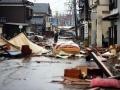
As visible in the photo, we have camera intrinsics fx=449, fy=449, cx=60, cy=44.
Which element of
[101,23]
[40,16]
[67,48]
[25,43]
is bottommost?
[40,16]

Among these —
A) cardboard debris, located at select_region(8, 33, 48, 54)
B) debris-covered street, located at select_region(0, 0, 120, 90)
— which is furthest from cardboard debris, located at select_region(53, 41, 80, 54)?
cardboard debris, located at select_region(8, 33, 48, 54)

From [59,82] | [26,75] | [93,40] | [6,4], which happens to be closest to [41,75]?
[26,75]

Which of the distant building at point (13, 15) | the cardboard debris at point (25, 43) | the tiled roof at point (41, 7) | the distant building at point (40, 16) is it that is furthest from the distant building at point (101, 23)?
the tiled roof at point (41, 7)

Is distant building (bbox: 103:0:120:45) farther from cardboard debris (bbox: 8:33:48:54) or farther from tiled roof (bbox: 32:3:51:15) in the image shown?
tiled roof (bbox: 32:3:51:15)

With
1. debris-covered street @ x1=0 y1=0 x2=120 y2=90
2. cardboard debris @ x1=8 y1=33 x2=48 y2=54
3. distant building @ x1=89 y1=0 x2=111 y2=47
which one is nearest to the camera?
debris-covered street @ x1=0 y1=0 x2=120 y2=90

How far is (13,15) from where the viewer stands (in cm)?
9494

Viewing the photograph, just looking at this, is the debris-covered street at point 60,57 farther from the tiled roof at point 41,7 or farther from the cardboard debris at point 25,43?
the tiled roof at point 41,7

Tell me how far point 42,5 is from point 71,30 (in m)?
12.4

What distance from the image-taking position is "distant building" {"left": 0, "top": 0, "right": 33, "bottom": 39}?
297ft

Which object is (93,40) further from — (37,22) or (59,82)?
(37,22)

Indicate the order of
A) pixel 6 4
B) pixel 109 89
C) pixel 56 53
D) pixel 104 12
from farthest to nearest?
pixel 6 4 → pixel 104 12 → pixel 56 53 → pixel 109 89

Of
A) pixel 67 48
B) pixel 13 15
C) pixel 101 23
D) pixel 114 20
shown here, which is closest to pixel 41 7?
pixel 13 15

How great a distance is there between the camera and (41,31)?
13800cm

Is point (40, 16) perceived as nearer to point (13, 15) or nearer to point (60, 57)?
point (13, 15)
